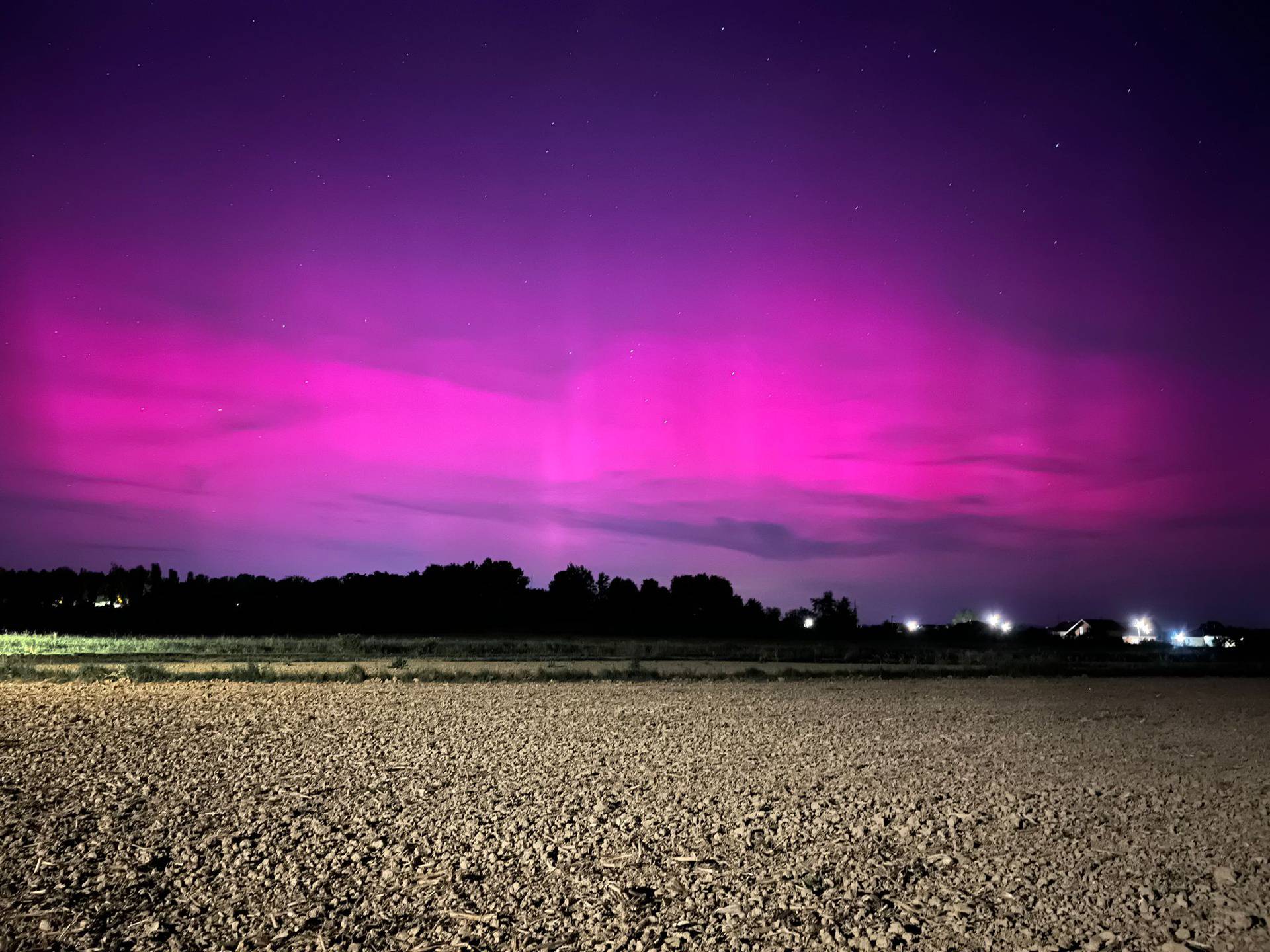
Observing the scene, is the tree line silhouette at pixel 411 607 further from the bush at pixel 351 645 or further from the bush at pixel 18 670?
the bush at pixel 18 670

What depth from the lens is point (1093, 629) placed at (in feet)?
442

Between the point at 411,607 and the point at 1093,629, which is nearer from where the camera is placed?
the point at 411,607

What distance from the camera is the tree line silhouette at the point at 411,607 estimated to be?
75875 millimetres

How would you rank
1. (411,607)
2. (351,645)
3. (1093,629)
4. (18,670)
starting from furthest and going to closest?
(1093,629)
(411,607)
(351,645)
(18,670)

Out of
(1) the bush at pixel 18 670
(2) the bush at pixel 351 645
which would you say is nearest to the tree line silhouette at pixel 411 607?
(2) the bush at pixel 351 645

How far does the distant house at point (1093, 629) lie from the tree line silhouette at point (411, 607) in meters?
31.9

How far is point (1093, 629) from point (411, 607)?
99948 millimetres

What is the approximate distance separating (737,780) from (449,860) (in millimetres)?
5225

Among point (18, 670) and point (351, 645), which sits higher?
point (18, 670)

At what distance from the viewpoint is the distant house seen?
128 metres

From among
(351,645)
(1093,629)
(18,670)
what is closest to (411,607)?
(351,645)

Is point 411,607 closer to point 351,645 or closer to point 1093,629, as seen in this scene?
point 351,645

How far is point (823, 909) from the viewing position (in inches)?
295

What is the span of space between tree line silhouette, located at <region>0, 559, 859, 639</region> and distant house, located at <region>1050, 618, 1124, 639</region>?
31899 mm
